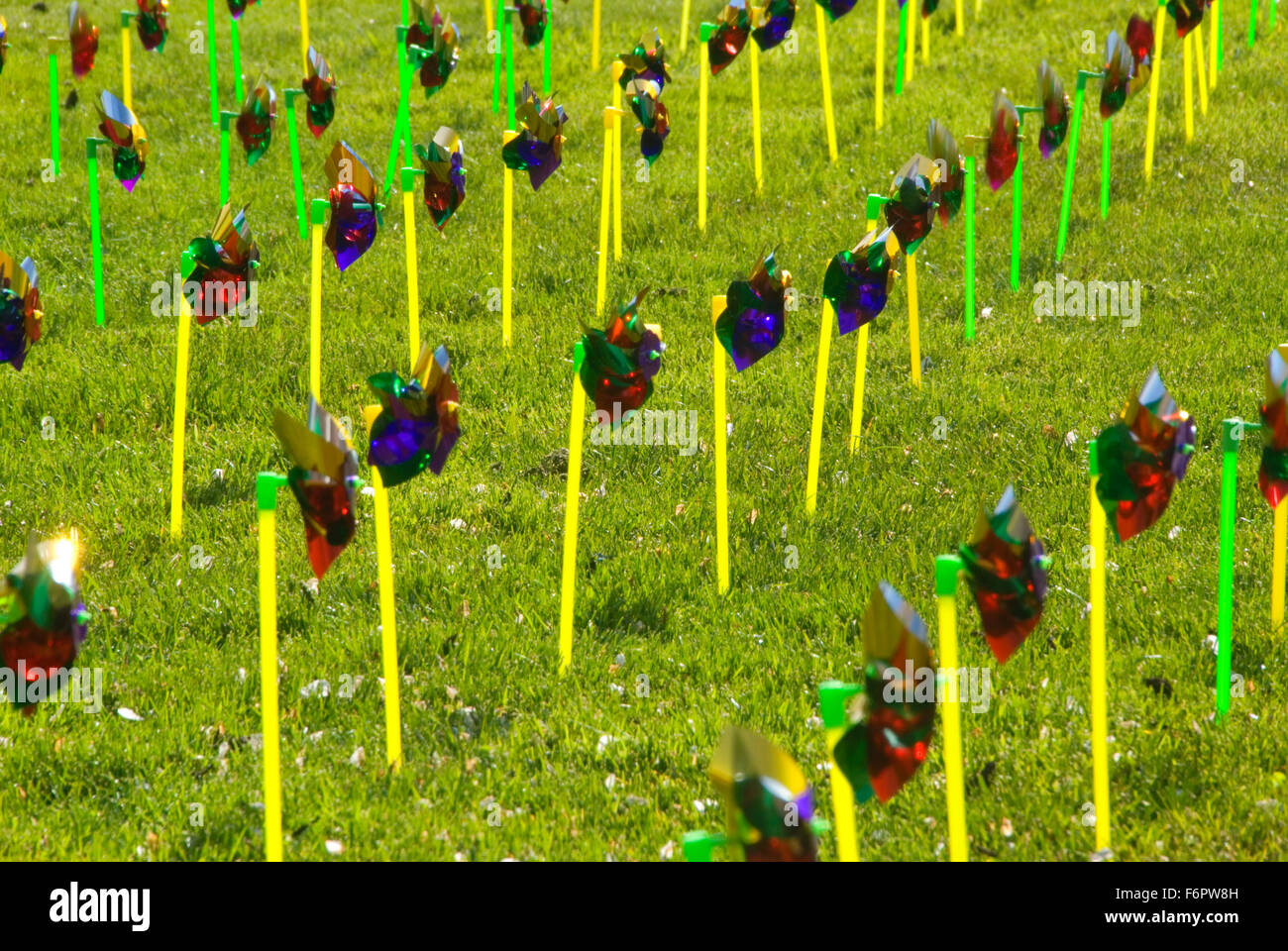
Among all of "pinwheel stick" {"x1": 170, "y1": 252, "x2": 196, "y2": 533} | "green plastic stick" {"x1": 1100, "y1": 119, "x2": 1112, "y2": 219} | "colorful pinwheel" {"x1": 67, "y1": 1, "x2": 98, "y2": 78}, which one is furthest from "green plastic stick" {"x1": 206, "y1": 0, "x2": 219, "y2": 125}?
"green plastic stick" {"x1": 1100, "y1": 119, "x2": 1112, "y2": 219}

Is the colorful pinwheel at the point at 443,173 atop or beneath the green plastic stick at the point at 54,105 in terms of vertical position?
beneath

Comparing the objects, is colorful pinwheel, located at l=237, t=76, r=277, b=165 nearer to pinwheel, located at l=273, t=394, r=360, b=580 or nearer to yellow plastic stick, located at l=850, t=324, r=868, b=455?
yellow plastic stick, located at l=850, t=324, r=868, b=455

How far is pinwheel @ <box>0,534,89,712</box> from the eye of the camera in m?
2.61

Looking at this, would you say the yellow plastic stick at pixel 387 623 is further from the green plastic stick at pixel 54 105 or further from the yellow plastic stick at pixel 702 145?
the green plastic stick at pixel 54 105

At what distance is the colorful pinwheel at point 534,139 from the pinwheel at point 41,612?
4001mm

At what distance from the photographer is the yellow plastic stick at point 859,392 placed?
4969 mm

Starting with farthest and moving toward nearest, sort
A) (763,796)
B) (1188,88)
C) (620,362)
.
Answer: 1. (1188,88)
2. (620,362)
3. (763,796)

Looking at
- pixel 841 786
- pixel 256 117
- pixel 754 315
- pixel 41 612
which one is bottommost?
pixel 841 786

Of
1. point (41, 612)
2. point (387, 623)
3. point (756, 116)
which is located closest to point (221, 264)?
point (387, 623)

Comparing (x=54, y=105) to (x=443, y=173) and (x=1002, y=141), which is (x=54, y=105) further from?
(x=1002, y=141)

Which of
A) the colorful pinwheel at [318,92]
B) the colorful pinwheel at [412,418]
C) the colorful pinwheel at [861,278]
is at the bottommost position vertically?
the colorful pinwheel at [412,418]

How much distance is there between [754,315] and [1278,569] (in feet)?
5.80

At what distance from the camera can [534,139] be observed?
20.7ft

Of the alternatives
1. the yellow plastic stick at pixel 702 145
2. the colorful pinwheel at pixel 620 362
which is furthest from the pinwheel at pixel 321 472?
the yellow plastic stick at pixel 702 145
